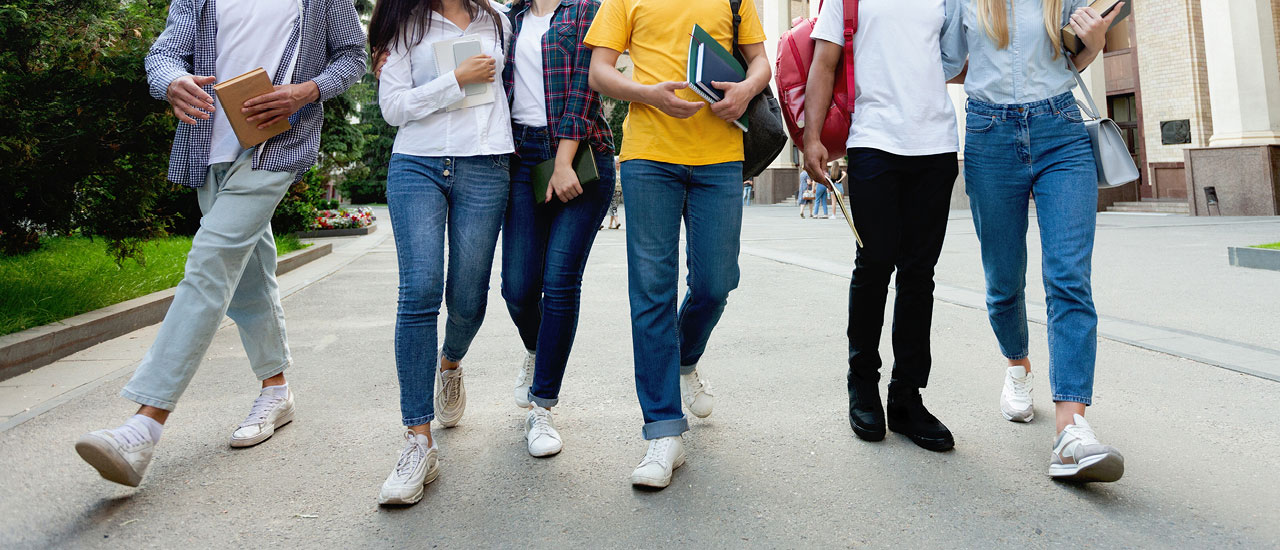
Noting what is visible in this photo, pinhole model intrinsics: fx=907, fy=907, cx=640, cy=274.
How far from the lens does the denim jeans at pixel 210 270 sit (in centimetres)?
302

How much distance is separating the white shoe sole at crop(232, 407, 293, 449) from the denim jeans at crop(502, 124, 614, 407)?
43.0 inches

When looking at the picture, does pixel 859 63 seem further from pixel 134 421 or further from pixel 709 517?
pixel 134 421

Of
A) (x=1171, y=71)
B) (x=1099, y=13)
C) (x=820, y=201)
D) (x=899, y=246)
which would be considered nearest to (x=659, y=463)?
(x=899, y=246)

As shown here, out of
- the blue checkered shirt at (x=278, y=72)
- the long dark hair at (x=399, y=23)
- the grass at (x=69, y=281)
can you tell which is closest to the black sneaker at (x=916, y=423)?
the long dark hair at (x=399, y=23)

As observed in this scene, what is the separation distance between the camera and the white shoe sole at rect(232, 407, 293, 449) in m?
3.48

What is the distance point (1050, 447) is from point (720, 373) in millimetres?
1855

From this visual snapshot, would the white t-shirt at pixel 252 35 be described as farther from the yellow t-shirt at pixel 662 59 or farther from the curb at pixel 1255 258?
the curb at pixel 1255 258

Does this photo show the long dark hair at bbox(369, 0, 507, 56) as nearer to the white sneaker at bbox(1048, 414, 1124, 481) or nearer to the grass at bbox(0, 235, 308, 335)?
the white sneaker at bbox(1048, 414, 1124, 481)

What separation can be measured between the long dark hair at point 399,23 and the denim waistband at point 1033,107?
1922 mm

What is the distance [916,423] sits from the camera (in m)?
3.38

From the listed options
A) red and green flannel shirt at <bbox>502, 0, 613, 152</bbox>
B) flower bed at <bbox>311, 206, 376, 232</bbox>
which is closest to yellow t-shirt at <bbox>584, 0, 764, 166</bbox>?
red and green flannel shirt at <bbox>502, 0, 613, 152</bbox>

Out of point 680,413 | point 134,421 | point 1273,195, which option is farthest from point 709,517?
point 1273,195

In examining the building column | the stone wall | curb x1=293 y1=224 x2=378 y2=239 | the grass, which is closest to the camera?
the grass

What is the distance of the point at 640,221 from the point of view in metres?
3.10
